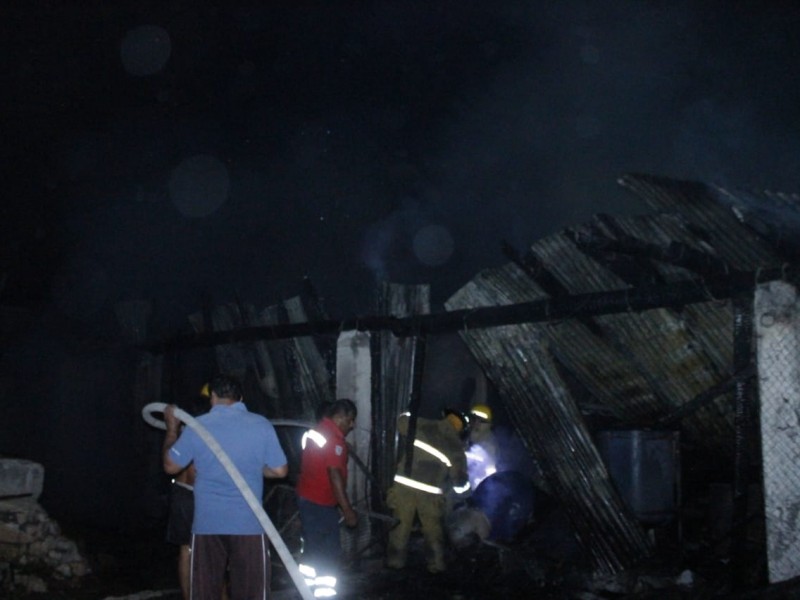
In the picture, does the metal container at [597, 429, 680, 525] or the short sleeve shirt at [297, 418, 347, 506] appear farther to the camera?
the metal container at [597, 429, 680, 525]

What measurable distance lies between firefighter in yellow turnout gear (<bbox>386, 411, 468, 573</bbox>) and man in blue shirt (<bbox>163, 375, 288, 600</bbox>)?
3.08 m

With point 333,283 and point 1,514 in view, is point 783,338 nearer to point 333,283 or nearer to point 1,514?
point 1,514

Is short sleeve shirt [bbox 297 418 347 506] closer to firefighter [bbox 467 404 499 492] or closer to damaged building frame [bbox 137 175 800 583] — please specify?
damaged building frame [bbox 137 175 800 583]

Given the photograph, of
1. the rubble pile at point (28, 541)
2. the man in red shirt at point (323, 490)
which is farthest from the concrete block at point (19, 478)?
the man in red shirt at point (323, 490)

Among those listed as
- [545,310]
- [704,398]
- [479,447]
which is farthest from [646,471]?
[479,447]

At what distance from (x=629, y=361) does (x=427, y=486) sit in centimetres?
250

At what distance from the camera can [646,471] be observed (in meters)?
7.63

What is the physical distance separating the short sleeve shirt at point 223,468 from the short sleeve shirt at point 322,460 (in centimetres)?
161

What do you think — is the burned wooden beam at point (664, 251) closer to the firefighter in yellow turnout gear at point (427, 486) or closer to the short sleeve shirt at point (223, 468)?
the firefighter in yellow turnout gear at point (427, 486)

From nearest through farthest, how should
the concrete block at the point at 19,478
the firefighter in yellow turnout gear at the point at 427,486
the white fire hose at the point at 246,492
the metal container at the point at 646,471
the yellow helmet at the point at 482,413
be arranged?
the white fire hose at the point at 246,492, the concrete block at the point at 19,478, the metal container at the point at 646,471, the firefighter in yellow turnout gear at the point at 427,486, the yellow helmet at the point at 482,413

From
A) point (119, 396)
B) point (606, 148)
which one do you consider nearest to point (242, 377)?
point (119, 396)

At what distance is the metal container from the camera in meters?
7.60

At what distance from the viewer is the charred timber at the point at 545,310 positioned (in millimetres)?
5867

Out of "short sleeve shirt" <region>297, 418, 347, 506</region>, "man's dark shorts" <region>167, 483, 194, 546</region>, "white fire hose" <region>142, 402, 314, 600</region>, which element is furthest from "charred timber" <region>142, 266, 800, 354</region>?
"white fire hose" <region>142, 402, 314, 600</region>
